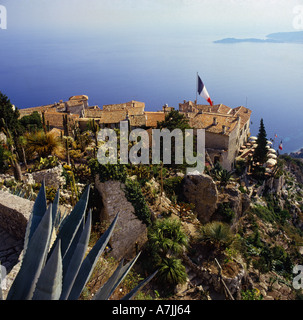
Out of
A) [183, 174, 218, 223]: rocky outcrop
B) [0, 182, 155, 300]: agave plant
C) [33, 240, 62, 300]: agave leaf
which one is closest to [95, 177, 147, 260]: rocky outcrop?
[183, 174, 218, 223]: rocky outcrop

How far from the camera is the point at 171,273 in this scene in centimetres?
941

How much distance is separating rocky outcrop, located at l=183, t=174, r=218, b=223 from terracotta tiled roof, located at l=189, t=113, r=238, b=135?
1680 cm

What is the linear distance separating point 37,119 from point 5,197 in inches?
637

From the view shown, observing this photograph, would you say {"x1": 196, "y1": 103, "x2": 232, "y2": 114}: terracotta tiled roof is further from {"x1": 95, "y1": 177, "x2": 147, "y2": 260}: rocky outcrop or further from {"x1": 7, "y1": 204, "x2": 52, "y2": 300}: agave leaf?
{"x1": 7, "y1": 204, "x2": 52, "y2": 300}: agave leaf

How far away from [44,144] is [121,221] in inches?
290

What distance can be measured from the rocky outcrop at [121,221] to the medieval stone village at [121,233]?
0.04m

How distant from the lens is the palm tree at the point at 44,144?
50.3 ft

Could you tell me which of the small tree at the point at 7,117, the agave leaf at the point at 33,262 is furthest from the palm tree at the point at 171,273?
the small tree at the point at 7,117

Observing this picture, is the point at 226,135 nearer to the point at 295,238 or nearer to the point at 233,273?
the point at 295,238

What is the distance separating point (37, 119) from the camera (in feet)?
74.2

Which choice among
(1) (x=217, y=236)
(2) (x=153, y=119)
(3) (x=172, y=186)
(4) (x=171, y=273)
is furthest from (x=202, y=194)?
(2) (x=153, y=119)

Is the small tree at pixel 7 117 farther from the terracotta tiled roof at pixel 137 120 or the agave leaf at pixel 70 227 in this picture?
the agave leaf at pixel 70 227

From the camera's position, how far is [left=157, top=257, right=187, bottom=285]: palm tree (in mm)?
9359

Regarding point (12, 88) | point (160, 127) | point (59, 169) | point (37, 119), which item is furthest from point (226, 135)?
point (12, 88)
